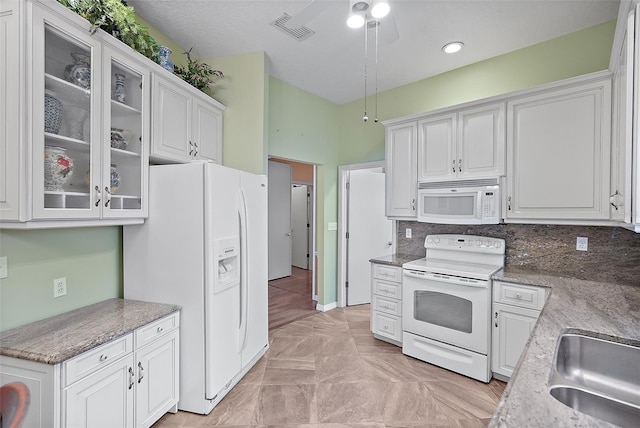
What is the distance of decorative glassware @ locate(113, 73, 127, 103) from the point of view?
6.46 ft

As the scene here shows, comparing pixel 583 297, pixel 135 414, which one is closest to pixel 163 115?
pixel 135 414

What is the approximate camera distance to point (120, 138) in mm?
2002

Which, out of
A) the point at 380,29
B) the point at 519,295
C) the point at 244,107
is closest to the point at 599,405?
the point at 519,295

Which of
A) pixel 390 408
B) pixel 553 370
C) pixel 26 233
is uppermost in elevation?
pixel 26 233

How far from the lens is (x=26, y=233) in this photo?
5.56 feet

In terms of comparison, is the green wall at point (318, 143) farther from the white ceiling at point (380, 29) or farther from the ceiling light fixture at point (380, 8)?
the ceiling light fixture at point (380, 8)

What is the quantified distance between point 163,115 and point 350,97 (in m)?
2.64

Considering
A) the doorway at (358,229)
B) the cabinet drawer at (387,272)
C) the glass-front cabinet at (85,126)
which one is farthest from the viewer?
the doorway at (358,229)

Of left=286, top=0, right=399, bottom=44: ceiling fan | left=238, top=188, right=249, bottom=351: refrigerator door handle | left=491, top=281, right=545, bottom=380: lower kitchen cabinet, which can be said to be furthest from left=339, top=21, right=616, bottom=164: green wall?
left=238, top=188, right=249, bottom=351: refrigerator door handle

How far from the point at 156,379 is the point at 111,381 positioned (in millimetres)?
338

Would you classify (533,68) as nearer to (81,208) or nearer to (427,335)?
(427,335)

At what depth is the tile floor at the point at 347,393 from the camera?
206 cm

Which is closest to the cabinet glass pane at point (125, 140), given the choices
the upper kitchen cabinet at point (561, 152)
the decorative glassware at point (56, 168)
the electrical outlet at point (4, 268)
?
the decorative glassware at point (56, 168)

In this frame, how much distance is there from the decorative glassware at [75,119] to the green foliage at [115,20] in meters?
0.46
